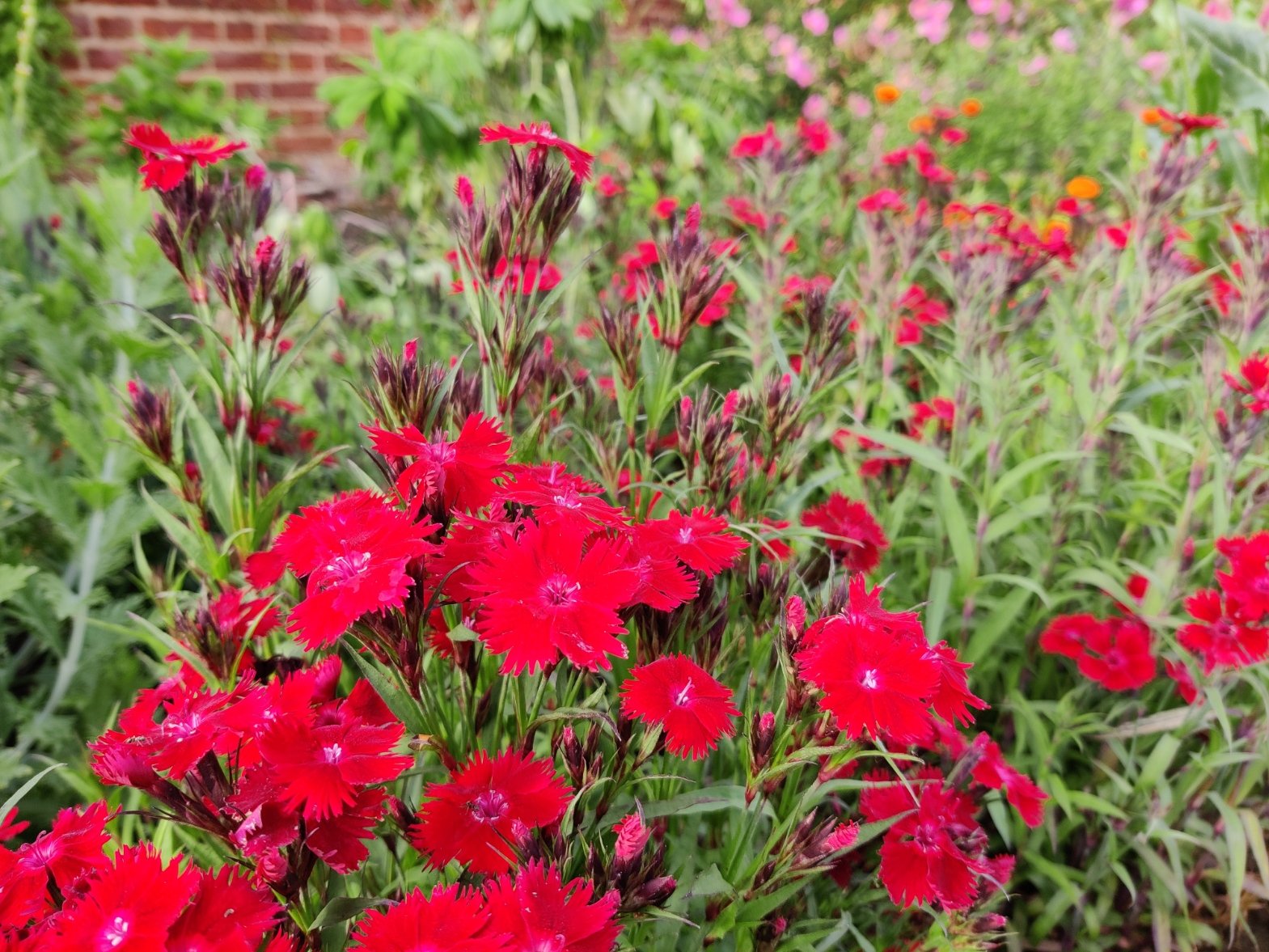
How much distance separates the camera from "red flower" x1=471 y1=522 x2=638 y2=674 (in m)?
0.58

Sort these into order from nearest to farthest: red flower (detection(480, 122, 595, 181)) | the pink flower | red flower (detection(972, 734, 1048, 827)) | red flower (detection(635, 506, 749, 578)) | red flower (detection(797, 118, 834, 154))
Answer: red flower (detection(635, 506, 749, 578)) → red flower (detection(480, 122, 595, 181)) → red flower (detection(972, 734, 1048, 827)) → red flower (detection(797, 118, 834, 154)) → the pink flower

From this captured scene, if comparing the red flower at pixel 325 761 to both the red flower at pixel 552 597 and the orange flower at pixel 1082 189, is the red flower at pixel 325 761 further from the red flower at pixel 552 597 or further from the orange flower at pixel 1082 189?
the orange flower at pixel 1082 189

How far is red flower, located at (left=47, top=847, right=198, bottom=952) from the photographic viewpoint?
0.50 m

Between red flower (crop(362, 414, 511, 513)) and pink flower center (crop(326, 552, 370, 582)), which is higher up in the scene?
red flower (crop(362, 414, 511, 513))

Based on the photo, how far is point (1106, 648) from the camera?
1338 millimetres

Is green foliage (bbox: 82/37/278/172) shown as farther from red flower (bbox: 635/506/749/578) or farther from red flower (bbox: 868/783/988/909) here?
red flower (bbox: 868/783/988/909)

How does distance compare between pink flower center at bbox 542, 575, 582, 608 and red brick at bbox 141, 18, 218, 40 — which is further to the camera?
red brick at bbox 141, 18, 218, 40

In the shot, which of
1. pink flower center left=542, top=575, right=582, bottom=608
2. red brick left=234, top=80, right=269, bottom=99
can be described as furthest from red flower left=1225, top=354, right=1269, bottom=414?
red brick left=234, top=80, right=269, bottom=99

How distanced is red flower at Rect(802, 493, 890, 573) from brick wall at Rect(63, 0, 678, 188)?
349cm

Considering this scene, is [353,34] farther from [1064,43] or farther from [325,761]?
[1064,43]

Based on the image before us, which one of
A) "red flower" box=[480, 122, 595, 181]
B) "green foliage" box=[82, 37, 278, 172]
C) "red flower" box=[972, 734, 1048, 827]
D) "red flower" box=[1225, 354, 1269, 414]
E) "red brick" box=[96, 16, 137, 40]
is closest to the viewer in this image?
"red flower" box=[480, 122, 595, 181]

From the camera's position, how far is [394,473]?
2.37ft

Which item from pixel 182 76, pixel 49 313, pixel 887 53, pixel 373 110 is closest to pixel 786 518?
pixel 49 313

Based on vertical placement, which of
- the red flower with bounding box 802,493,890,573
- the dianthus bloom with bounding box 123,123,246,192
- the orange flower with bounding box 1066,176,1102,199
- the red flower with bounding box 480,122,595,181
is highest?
the orange flower with bounding box 1066,176,1102,199
